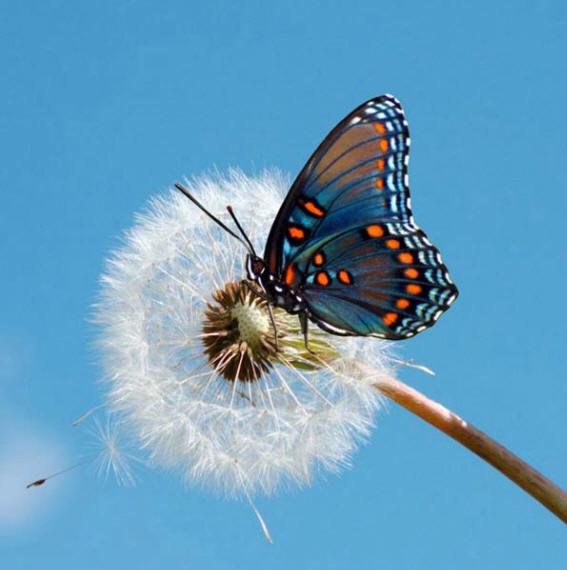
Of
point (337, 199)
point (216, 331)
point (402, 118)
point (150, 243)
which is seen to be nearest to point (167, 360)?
point (216, 331)

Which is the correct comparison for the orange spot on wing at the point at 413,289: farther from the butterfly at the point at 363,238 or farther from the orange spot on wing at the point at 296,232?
the orange spot on wing at the point at 296,232

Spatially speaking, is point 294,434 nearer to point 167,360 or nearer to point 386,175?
point 167,360

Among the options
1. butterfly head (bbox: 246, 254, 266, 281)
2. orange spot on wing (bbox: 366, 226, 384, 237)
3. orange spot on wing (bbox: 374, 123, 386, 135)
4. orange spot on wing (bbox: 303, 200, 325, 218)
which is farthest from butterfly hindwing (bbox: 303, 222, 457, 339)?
orange spot on wing (bbox: 374, 123, 386, 135)

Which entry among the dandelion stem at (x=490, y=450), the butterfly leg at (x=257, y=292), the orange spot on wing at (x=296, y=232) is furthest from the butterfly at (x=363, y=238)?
the dandelion stem at (x=490, y=450)

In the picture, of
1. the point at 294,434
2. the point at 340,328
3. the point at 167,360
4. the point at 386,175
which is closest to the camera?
the point at 386,175

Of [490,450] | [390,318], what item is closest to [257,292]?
[390,318]

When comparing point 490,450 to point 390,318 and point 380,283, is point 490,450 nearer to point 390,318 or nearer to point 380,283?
point 390,318

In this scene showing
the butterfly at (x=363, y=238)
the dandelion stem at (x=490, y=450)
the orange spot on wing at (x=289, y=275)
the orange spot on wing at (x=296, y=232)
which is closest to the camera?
the dandelion stem at (x=490, y=450)
